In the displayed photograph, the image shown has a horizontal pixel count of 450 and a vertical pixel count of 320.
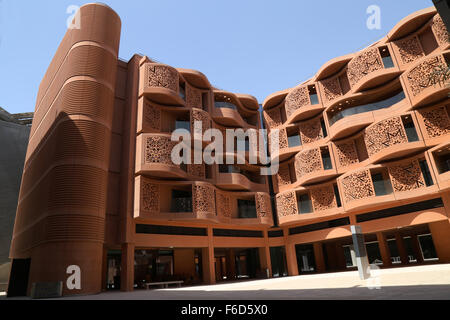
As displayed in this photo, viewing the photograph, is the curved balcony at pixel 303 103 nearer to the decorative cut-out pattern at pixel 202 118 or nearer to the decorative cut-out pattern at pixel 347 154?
the decorative cut-out pattern at pixel 347 154

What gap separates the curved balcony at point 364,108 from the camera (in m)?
22.3

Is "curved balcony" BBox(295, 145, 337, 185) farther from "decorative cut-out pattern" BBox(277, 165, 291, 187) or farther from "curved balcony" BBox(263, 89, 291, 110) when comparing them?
"curved balcony" BBox(263, 89, 291, 110)

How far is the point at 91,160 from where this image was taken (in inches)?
713

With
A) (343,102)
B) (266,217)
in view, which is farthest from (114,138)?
(343,102)

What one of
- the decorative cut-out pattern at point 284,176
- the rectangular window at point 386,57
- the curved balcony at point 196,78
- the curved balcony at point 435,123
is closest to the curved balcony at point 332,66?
the rectangular window at point 386,57

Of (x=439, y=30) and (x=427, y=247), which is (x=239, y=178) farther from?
(x=427, y=247)

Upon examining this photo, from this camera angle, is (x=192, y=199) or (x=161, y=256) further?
(x=161, y=256)

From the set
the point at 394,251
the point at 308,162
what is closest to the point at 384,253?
the point at 308,162

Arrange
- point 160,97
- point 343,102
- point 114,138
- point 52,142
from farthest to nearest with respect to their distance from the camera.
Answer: point 343,102, point 160,97, point 114,138, point 52,142

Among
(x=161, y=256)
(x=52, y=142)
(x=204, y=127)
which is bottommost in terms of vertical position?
(x=161, y=256)

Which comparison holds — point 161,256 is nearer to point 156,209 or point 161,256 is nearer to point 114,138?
point 156,209
